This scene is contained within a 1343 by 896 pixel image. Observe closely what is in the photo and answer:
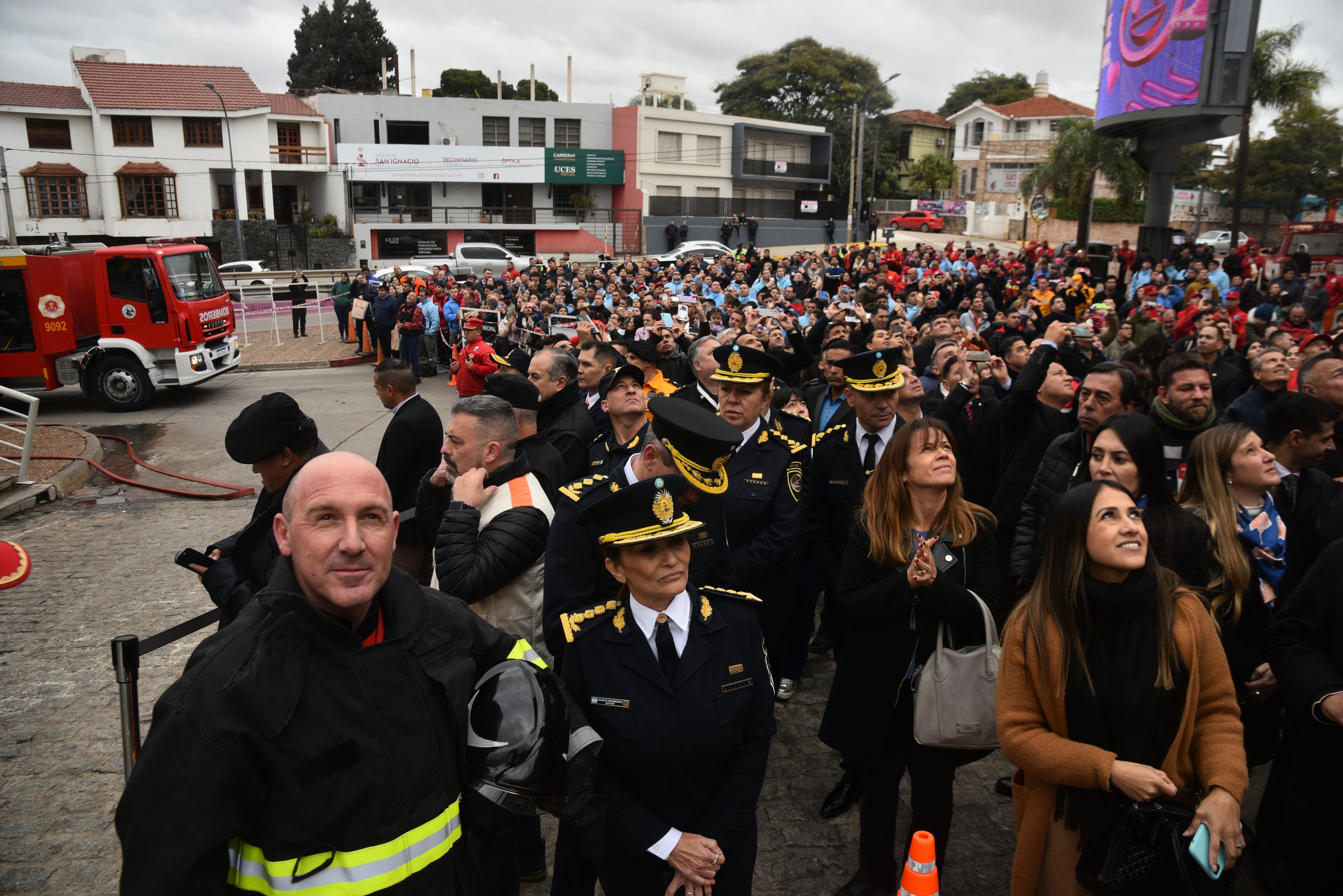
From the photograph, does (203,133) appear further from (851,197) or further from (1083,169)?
(1083,169)

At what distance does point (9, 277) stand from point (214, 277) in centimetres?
325

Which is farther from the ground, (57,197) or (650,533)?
(57,197)

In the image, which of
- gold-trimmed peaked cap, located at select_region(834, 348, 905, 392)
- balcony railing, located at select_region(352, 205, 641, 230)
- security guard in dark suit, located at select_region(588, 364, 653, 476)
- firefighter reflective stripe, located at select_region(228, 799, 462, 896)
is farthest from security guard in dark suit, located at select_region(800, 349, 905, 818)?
balcony railing, located at select_region(352, 205, 641, 230)

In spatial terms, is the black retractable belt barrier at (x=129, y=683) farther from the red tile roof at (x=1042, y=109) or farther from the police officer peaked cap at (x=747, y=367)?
the red tile roof at (x=1042, y=109)

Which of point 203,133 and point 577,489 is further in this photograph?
point 203,133

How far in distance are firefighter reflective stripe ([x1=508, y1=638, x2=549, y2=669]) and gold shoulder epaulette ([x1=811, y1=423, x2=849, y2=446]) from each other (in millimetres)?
2975

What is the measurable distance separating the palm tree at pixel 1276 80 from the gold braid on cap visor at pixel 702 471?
26.8 m

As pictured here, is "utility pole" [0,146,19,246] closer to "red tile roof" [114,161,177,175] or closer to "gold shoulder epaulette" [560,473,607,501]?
"red tile roof" [114,161,177,175]

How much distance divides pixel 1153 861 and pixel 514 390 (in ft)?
11.6

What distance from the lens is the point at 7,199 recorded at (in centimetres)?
3394

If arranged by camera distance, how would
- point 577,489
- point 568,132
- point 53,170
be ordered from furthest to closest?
point 568,132 < point 53,170 < point 577,489

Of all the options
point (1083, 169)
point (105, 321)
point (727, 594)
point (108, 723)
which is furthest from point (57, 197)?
point (727, 594)

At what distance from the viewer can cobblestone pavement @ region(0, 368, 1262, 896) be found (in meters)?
3.81

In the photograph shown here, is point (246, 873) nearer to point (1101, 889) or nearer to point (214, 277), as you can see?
point (1101, 889)
